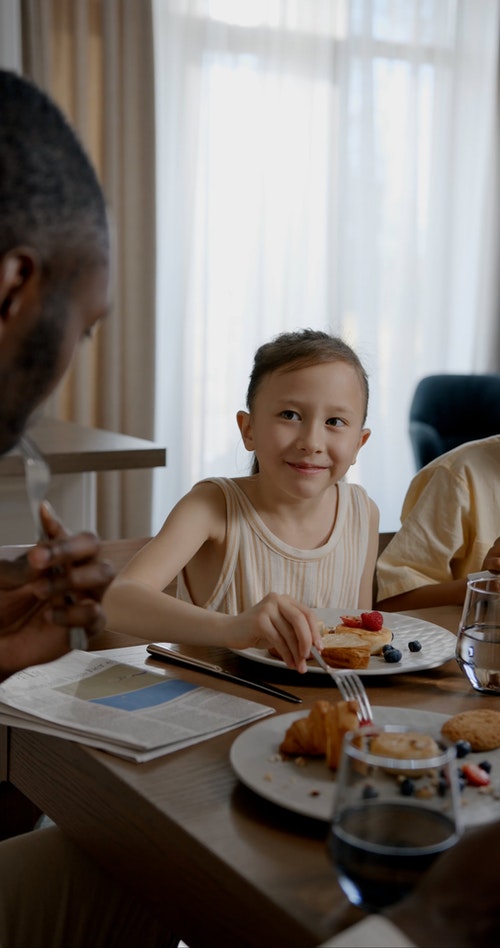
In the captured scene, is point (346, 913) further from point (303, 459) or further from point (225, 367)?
Result: point (225, 367)

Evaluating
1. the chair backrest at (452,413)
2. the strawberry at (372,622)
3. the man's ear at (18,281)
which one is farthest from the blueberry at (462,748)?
the chair backrest at (452,413)

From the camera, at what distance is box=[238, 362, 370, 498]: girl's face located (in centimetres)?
164

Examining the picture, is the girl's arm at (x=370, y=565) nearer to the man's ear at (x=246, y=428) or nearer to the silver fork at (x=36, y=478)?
the man's ear at (x=246, y=428)

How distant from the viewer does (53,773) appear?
1.01 m

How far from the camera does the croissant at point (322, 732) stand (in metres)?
0.87

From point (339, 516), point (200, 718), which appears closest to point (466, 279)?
point (339, 516)

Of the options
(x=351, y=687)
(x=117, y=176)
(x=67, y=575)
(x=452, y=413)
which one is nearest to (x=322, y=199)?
(x=117, y=176)

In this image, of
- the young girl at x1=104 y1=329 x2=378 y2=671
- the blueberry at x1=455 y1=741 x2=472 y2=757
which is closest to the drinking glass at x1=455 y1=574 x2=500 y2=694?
the blueberry at x1=455 y1=741 x2=472 y2=757

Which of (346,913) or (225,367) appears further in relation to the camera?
(225,367)

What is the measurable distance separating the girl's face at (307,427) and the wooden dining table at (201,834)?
58 centimetres

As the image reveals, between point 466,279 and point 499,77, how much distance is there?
3.64ft

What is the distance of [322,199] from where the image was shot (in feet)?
16.7

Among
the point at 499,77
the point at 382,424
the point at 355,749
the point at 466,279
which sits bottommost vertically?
the point at 382,424

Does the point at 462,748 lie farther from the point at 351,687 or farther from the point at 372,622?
the point at 372,622
